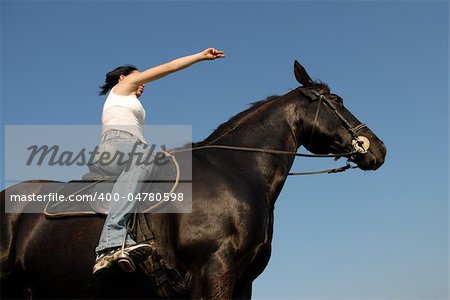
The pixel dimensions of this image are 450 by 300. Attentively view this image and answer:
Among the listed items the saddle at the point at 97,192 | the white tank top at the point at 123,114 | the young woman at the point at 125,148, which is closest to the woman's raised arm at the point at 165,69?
the young woman at the point at 125,148

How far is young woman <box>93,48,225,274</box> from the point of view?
26.5 feet

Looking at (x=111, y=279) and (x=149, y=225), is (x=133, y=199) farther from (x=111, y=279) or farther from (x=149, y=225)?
(x=111, y=279)

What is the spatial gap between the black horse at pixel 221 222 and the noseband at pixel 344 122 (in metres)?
0.02

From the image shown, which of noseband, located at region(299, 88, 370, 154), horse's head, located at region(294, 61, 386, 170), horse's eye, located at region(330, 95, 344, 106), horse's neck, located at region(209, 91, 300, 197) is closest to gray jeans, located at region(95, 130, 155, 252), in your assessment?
horse's neck, located at region(209, 91, 300, 197)

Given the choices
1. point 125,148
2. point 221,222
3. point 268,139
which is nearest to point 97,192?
point 125,148

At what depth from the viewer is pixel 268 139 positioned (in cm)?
926

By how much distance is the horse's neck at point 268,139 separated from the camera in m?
8.97

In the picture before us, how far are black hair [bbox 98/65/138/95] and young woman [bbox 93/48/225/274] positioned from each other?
0.24 meters

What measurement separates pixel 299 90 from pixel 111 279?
404 cm

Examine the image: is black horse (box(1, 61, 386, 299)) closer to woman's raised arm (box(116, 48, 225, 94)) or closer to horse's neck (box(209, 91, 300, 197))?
horse's neck (box(209, 91, 300, 197))

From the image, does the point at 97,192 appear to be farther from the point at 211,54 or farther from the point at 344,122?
the point at 344,122

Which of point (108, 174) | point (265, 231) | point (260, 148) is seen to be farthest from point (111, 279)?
point (260, 148)

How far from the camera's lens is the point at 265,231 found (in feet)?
27.6

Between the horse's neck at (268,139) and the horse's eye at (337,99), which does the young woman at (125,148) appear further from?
the horse's eye at (337,99)
